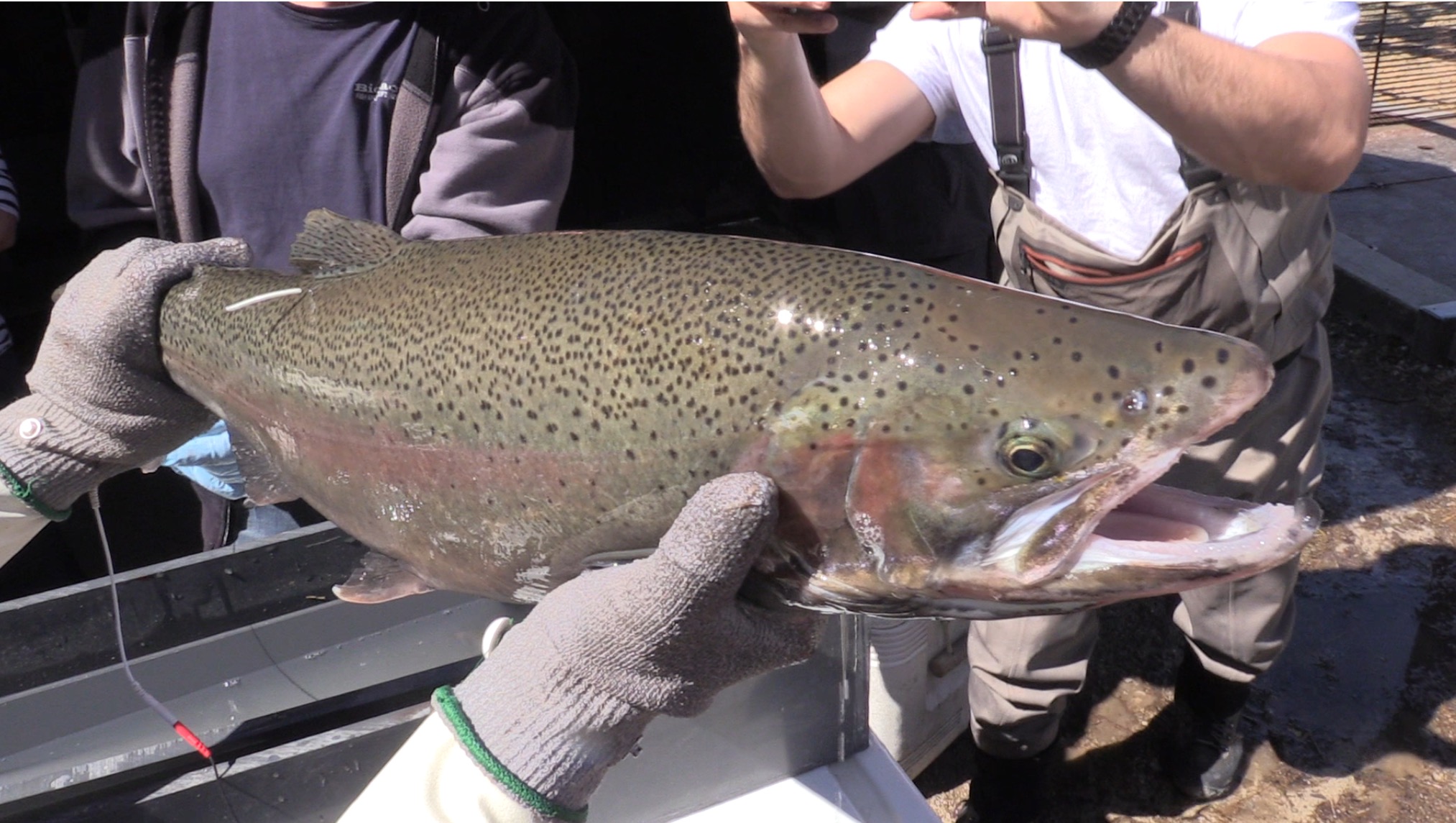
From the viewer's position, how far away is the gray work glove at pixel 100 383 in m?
2.03

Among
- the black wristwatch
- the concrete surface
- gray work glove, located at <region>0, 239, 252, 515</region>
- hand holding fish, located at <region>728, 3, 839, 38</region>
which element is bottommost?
the concrete surface

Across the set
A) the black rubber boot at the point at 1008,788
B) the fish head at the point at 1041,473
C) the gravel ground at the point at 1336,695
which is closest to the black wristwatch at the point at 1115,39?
the fish head at the point at 1041,473

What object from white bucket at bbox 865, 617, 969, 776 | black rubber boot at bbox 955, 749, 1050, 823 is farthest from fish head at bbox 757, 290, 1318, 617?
black rubber boot at bbox 955, 749, 1050, 823

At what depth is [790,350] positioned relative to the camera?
57.9 inches

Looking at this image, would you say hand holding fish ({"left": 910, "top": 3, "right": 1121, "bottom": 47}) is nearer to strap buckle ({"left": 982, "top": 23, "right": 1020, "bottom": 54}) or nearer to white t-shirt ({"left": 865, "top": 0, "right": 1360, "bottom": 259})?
white t-shirt ({"left": 865, "top": 0, "right": 1360, "bottom": 259})

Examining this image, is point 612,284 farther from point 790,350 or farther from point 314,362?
point 314,362

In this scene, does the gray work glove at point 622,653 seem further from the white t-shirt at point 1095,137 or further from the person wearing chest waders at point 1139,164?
the white t-shirt at point 1095,137

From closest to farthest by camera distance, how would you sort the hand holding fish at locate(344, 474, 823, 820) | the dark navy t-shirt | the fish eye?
the fish eye < the hand holding fish at locate(344, 474, 823, 820) < the dark navy t-shirt

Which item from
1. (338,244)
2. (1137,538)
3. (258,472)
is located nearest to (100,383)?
(258,472)

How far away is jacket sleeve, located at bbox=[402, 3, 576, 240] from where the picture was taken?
246cm

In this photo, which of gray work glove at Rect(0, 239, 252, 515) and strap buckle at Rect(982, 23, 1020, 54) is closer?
gray work glove at Rect(0, 239, 252, 515)

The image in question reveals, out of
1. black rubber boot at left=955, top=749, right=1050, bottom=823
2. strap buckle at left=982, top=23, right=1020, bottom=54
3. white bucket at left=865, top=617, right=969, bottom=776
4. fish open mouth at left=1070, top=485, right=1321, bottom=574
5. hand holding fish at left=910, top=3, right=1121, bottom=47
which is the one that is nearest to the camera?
fish open mouth at left=1070, top=485, right=1321, bottom=574

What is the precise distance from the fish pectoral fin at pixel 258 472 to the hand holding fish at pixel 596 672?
0.81 m

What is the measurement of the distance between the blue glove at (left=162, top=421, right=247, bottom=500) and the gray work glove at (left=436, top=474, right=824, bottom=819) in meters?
1.46
